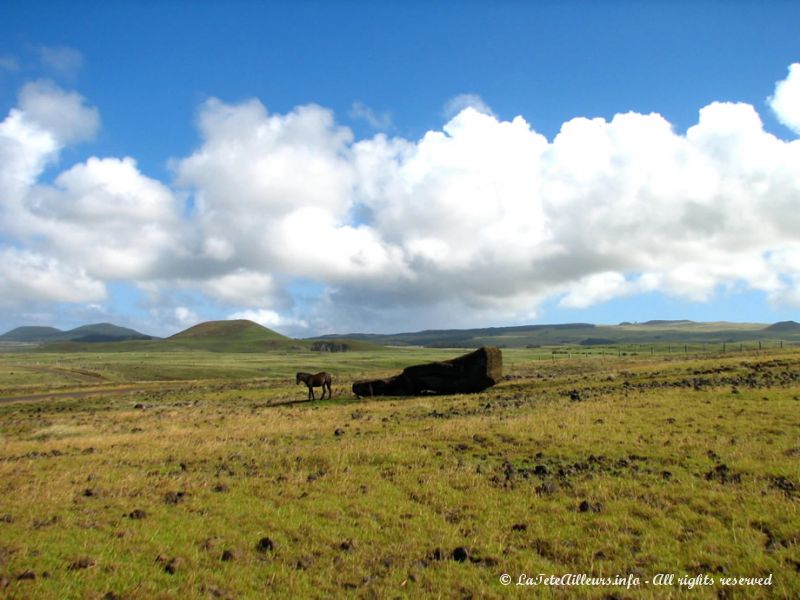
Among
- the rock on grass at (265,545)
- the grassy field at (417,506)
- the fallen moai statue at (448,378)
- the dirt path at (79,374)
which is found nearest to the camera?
the grassy field at (417,506)

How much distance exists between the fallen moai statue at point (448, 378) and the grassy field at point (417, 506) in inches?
680

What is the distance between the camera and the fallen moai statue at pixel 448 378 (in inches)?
1778

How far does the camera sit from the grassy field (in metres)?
9.50

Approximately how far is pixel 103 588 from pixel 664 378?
1713 inches

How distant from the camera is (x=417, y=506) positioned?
44.5 ft

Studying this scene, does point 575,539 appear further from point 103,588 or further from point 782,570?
point 103,588

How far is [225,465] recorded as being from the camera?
1867cm

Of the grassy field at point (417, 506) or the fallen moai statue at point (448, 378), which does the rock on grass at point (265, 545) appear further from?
the fallen moai statue at point (448, 378)

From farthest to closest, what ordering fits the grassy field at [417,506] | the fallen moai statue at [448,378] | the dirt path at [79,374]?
the dirt path at [79,374] → the fallen moai statue at [448,378] → the grassy field at [417,506]

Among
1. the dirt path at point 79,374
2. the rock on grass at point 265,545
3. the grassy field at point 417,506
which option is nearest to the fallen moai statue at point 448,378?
the grassy field at point 417,506

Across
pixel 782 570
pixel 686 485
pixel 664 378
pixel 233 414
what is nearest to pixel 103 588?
pixel 782 570

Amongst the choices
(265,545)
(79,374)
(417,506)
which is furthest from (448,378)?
(79,374)

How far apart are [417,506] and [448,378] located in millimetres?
32388

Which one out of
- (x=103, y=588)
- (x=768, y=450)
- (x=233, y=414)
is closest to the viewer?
(x=103, y=588)
